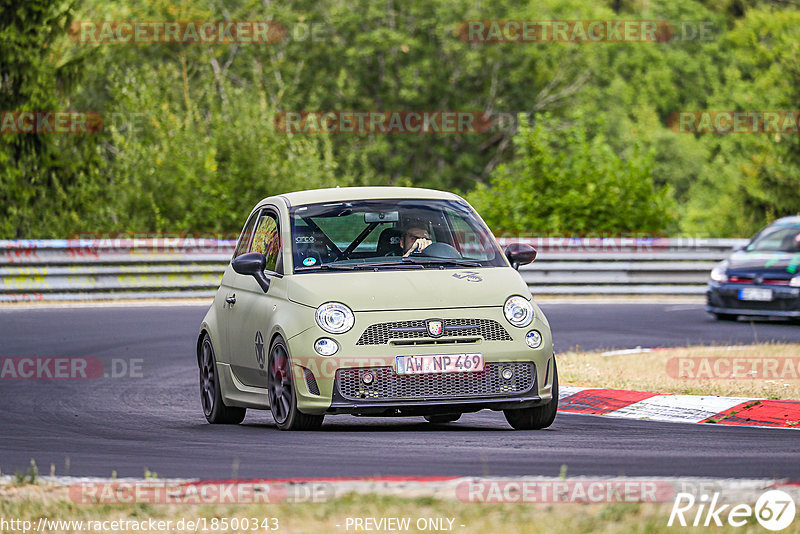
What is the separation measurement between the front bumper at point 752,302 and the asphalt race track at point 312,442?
8569 millimetres

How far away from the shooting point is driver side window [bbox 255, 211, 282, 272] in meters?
10.4

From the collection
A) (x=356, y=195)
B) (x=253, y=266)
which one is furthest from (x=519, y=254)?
(x=253, y=266)

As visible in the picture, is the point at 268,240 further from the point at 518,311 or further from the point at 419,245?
the point at 518,311

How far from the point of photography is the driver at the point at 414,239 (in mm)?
10250

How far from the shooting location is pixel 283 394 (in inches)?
383

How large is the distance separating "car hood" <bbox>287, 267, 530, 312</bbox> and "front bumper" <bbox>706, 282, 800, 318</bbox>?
37.9 feet

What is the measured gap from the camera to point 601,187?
99.3 feet

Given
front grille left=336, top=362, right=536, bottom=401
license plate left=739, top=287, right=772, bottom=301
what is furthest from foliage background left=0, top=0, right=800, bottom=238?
front grille left=336, top=362, right=536, bottom=401

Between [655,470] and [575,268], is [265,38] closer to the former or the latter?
[575,268]

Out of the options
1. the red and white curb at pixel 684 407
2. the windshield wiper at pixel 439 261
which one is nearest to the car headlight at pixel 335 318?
the windshield wiper at pixel 439 261

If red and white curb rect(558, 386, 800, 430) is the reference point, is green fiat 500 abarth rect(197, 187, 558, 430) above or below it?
above

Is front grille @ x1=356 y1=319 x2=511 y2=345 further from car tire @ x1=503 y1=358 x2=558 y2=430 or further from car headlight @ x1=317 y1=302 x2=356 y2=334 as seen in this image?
car tire @ x1=503 y1=358 x2=558 y2=430

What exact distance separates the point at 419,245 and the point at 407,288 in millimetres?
866

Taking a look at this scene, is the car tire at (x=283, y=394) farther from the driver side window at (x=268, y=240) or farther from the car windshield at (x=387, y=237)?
the driver side window at (x=268, y=240)
